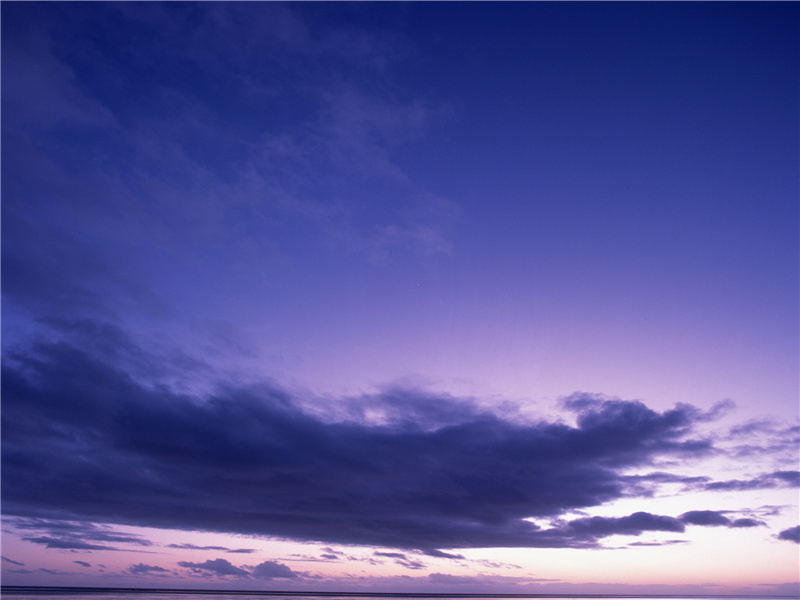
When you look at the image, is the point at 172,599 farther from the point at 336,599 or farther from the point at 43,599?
the point at 336,599

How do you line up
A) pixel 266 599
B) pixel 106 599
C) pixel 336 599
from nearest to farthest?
pixel 106 599 → pixel 266 599 → pixel 336 599

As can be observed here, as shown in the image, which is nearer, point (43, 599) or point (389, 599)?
point (43, 599)

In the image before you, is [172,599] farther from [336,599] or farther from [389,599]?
[389,599]

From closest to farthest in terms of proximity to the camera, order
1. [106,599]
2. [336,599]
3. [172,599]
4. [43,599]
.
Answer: [43,599]
[106,599]
[172,599]
[336,599]

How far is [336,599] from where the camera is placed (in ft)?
489

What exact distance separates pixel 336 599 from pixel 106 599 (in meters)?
62.7

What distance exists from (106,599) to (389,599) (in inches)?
3026

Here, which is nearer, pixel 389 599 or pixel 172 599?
pixel 172 599

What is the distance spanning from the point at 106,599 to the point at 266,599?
36022 millimetres

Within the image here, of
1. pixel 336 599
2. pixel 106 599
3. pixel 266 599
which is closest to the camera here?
pixel 106 599

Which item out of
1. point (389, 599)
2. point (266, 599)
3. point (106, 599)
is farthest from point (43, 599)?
point (389, 599)

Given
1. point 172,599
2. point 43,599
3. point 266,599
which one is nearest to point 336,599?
point 266,599

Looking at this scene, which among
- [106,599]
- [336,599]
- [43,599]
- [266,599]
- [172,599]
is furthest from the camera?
[336,599]

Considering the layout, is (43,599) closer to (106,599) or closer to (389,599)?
(106,599)
